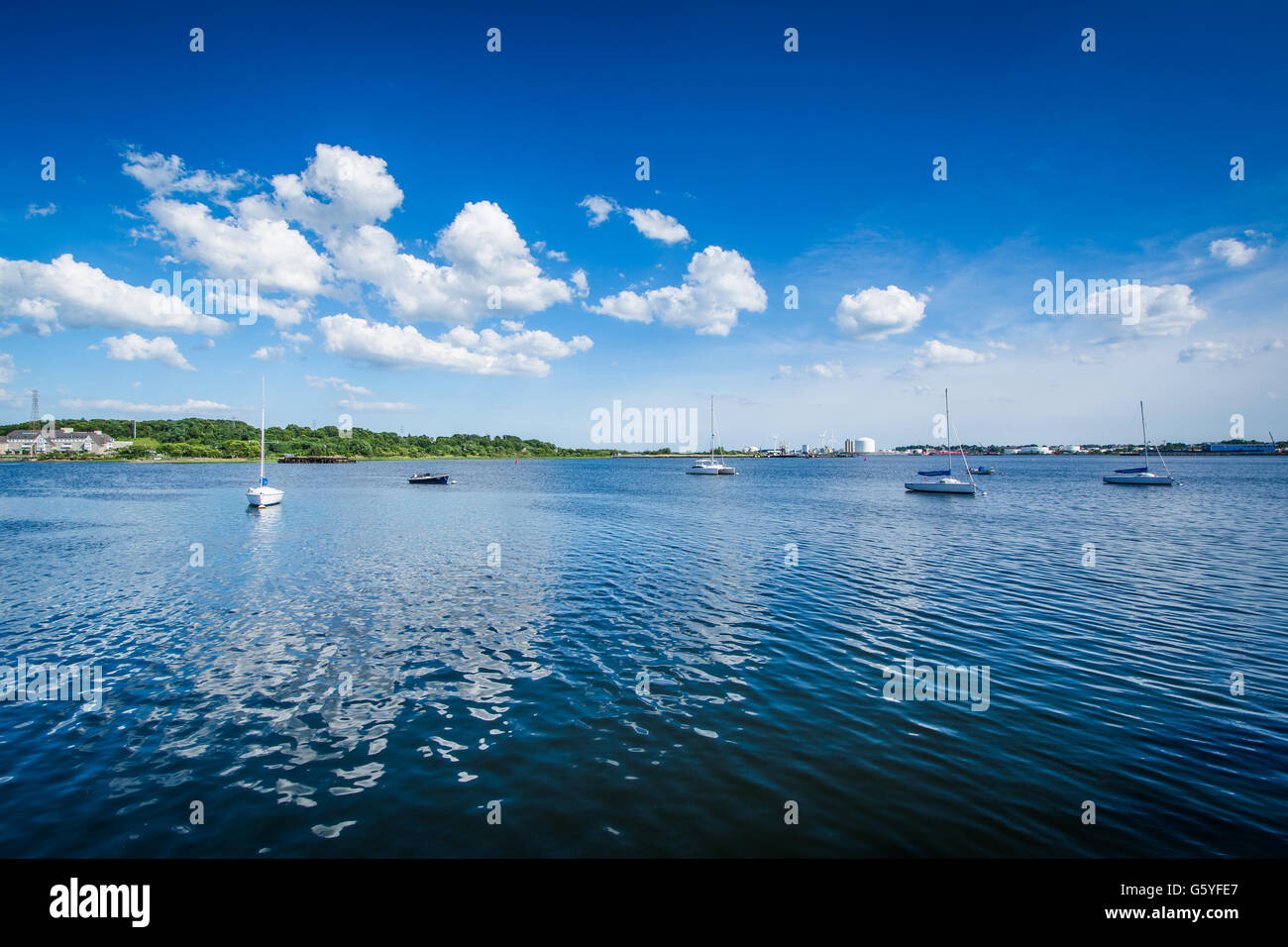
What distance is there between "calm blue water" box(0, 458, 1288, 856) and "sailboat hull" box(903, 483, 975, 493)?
48.1 metres

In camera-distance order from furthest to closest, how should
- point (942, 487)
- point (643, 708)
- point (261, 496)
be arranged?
point (942, 487), point (261, 496), point (643, 708)

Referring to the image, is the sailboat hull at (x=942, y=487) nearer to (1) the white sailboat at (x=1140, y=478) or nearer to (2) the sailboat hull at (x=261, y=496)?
(1) the white sailboat at (x=1140, y=478)

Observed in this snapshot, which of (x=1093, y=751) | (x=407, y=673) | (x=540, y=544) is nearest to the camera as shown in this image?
(x=1093, y=751)

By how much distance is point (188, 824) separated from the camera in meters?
9.26

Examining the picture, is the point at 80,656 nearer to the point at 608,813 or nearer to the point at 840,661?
the point at 608,813

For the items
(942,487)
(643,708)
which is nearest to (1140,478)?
(942,487)

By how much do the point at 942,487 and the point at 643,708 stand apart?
81.8 meters

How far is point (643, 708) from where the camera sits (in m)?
13.7

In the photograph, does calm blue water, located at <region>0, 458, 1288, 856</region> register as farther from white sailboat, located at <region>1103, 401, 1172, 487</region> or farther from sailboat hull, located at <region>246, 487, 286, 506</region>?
white sailboat, located at <region>1103, 401, 1172, 487</region>

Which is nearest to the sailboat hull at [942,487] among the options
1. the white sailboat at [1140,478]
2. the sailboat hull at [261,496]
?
the white sailboat at [1140,478]

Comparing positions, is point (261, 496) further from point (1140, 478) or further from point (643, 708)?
A: point (1140, 478)
